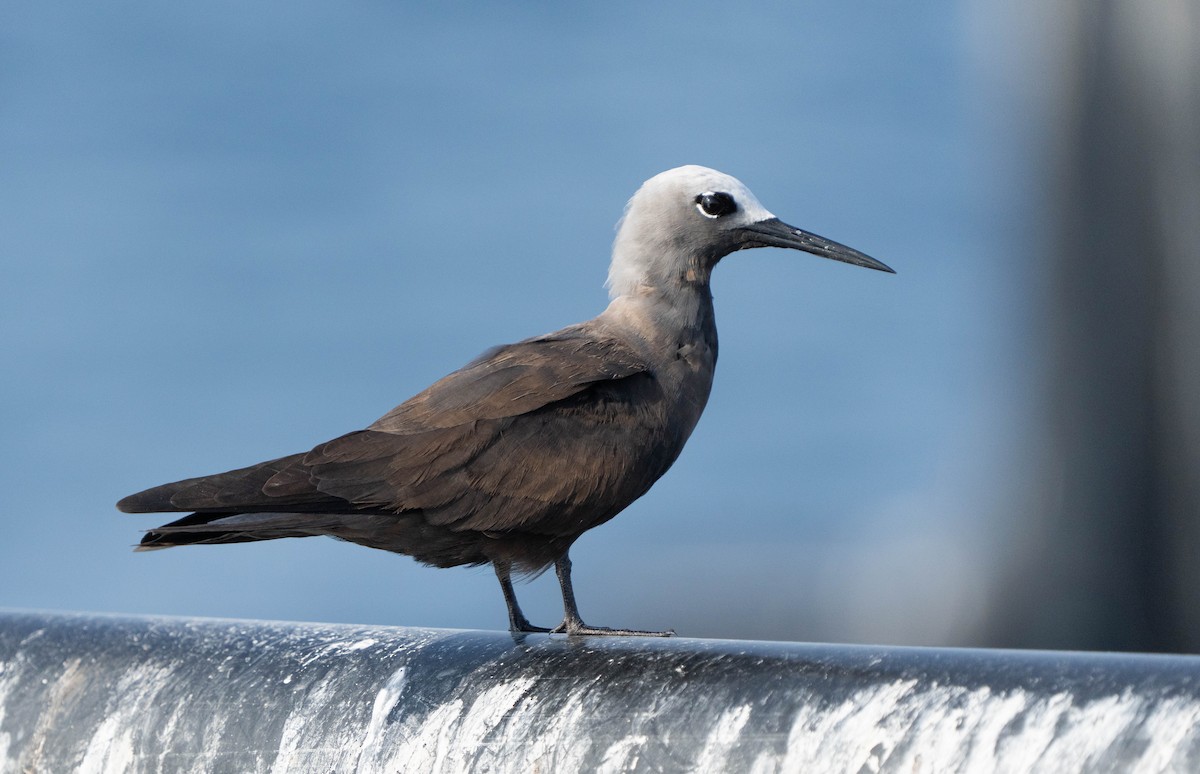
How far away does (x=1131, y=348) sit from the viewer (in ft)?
50.4

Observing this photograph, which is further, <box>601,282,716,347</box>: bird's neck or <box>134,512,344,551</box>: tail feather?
<box>601,282,716,347</box>: bird's neck

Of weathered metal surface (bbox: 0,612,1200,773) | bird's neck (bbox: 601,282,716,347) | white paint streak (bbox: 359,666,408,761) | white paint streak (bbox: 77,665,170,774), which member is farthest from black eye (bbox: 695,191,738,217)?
white paint streak (bbox: 77,665,170,774)

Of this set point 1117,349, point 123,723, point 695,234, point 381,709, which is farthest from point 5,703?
point 1117,349

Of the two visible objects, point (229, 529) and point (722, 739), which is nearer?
point (722, 739)

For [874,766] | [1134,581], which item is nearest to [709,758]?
[874,766]

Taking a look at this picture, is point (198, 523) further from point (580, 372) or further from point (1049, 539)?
point (1049, 539)

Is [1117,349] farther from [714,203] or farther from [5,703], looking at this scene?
[5,703]

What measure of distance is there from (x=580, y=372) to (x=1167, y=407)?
10.6 meters

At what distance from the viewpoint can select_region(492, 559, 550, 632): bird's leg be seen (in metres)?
6.36

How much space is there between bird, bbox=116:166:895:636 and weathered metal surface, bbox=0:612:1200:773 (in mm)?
574

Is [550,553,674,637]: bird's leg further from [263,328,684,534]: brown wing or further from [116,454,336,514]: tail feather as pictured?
[116,454,336,514]: tail feather

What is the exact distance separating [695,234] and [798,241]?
483mm

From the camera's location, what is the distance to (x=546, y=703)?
14.4 feet

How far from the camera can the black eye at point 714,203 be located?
7.14 m
